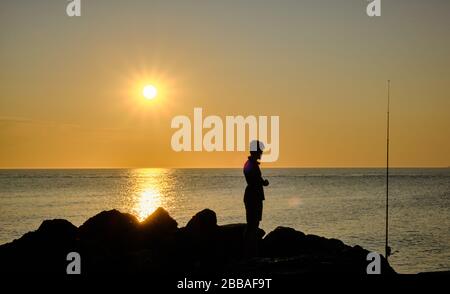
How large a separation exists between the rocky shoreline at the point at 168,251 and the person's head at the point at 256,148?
2.06m

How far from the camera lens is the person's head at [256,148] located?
1221 cm

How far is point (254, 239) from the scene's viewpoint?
12906 millimetres

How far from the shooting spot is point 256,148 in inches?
481

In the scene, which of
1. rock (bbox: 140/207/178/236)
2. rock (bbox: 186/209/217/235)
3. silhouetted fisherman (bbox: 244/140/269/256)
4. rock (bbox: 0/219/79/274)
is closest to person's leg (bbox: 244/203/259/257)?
silhouetted fisherman (bbox: 244/140/269/256)

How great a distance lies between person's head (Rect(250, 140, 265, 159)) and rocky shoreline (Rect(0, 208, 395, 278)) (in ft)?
6.76

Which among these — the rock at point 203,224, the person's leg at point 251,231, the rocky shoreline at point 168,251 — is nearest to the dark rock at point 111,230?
the rocky shoreline at point 168,251

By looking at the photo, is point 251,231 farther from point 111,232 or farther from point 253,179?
point 111,232

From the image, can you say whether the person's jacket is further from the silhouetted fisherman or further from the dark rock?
the dark rock

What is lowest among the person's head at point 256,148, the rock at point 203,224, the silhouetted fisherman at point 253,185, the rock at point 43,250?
the rock at point 43,250

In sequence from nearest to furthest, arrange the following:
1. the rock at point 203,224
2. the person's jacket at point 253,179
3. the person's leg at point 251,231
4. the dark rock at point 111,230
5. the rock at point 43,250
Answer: the person's jacket at point 253,179 < the person's leg at point 251,231 < the rock at point 43,250 < the dark rock at point 111,230 < the rock at point 203,224

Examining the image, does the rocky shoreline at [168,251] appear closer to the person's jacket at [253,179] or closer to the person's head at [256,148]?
the person's jacket at [253,179]

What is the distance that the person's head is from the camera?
12.2m

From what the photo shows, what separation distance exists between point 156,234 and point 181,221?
95.8ft
